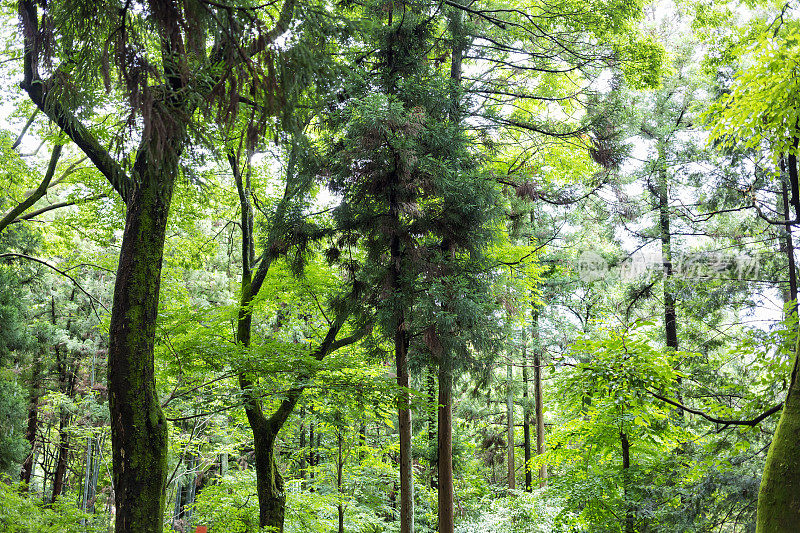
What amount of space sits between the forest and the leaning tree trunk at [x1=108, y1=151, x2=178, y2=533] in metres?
0.02

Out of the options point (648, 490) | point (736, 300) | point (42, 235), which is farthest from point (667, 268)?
point (42, 235)

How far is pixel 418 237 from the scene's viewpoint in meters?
7.45

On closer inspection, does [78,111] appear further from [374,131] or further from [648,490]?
[648,490]

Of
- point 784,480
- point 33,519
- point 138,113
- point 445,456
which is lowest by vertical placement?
point 33,519

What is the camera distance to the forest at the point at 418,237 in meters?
3.37

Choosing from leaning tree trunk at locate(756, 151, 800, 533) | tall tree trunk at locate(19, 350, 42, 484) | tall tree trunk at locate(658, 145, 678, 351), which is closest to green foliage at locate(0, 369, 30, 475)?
tall tree trunk at locate(19, 350, 42, 484)

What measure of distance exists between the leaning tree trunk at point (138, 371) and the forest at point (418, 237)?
0.8 inches

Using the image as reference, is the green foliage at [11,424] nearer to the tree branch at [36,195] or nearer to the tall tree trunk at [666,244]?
the tree branch at [36,195]

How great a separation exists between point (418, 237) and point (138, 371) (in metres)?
4.18

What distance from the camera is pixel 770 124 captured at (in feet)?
12.0

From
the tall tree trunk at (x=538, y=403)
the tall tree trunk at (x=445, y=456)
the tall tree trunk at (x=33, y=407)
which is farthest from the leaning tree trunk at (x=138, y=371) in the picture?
the tall tree trunk at (x=33, y=407)

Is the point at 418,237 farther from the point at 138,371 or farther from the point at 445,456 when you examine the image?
the point at 138,371

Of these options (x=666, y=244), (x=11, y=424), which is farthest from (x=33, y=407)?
(x=666, y=244)

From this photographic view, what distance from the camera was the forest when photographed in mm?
3367
